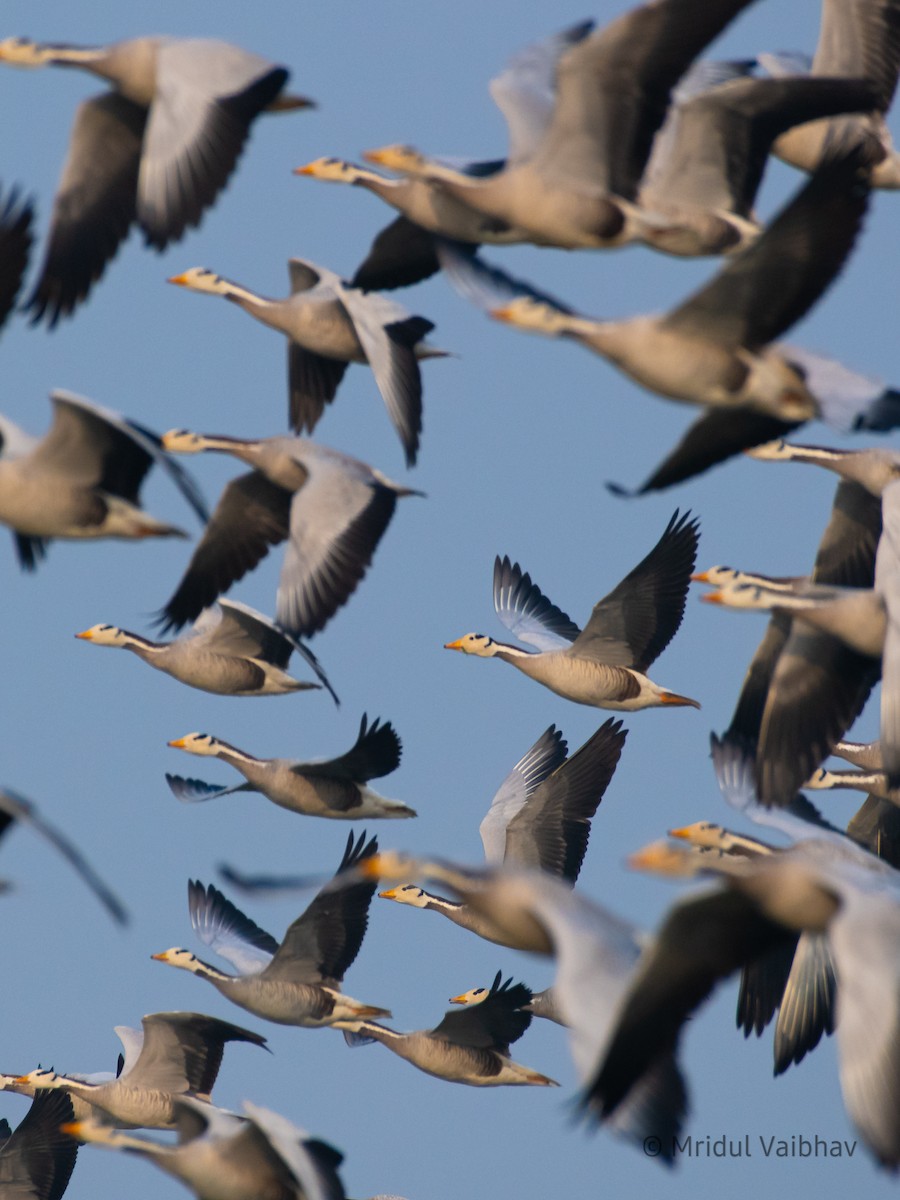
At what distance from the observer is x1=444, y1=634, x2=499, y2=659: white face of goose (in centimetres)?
1758

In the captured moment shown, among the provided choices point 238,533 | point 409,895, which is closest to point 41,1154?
point 409,895

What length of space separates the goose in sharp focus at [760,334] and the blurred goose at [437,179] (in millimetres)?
1546

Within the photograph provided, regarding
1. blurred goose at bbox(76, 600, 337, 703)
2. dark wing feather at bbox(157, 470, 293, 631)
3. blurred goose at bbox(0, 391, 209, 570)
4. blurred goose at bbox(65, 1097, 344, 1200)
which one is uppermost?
blurred goose at bbox(0, 391, 209, 570)

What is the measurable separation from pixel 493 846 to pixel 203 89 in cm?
630

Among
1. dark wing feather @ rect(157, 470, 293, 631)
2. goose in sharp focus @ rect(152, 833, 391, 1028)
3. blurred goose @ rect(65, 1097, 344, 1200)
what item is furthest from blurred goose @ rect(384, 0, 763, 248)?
blurred goose @ rect(65, 1097, 344, 1200)

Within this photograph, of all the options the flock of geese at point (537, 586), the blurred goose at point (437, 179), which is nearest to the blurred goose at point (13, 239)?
the flock of geese at point (537, 586)

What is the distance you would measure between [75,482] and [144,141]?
2.62 metres

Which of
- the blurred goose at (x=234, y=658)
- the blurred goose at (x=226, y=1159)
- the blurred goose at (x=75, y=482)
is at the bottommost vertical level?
the blurred goose at (x=226, y=1159)

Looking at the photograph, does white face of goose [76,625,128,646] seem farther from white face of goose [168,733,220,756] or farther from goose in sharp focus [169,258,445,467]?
goose in sharp focus [169,258,445,467]

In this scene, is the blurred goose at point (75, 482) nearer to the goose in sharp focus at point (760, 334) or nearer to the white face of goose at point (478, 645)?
the goose in sharp focus at point (760, 334)

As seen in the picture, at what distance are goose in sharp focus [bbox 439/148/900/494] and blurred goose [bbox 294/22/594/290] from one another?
60.9 inches

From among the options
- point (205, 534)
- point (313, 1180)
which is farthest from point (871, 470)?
point (313, 1180)

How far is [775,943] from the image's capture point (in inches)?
385

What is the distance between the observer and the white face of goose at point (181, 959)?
55.6 feet
